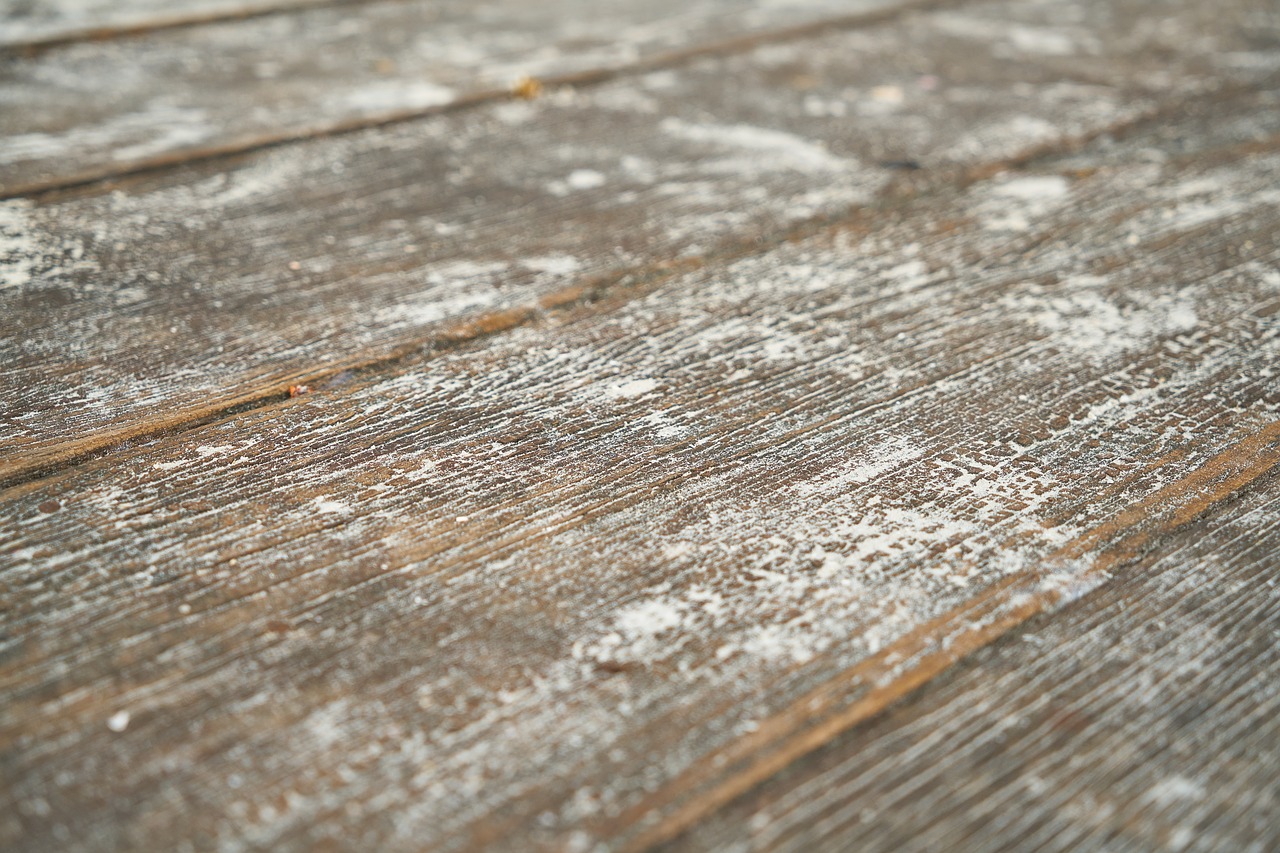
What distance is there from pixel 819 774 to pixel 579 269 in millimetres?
574

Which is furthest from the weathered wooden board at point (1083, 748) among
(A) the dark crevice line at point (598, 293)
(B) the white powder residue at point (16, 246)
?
(B) the white powder residue at point (16, 246)

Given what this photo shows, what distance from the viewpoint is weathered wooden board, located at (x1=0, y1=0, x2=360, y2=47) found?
1434 millimetres

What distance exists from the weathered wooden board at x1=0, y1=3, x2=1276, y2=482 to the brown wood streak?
0.46m

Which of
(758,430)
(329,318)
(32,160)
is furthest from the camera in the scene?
(32,160)

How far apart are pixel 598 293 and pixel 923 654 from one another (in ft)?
1.56

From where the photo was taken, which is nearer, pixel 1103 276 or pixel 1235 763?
pixel 1235 763

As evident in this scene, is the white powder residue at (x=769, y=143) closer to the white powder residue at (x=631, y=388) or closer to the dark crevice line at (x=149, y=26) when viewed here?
the white powder residue at (x=631, y=388)

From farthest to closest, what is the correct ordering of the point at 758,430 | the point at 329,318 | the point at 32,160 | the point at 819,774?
the point at 32,160 < the point at 329,318 < the point at 758,430 < the point at 819,774

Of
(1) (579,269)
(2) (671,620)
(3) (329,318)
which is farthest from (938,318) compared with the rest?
(3) (329,318)

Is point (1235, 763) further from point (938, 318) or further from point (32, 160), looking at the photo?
point (32, 160)

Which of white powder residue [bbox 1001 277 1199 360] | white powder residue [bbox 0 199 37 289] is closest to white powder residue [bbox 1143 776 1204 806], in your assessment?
white powder residue [bbox 1001 277 1199 360]

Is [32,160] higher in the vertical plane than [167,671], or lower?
higher

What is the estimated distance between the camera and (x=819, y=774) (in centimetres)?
50

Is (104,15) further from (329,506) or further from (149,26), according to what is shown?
(329,506)
